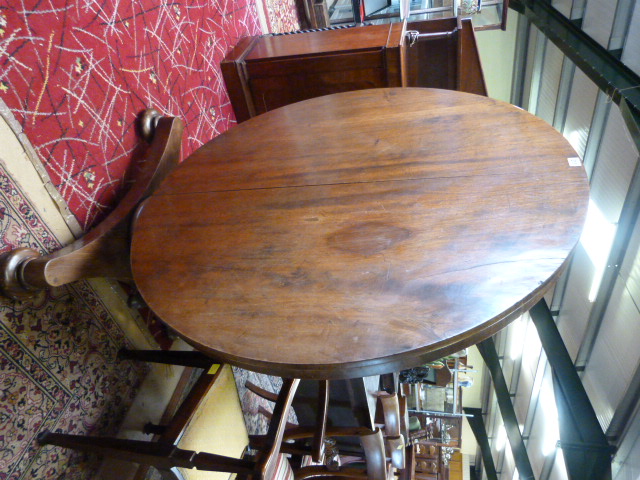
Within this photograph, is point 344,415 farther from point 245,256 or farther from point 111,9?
point 111,9

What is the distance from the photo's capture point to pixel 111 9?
5.40ft

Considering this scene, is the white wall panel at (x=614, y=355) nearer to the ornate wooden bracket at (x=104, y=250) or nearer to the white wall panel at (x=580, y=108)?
the white wall panel at (x=580, y=108)

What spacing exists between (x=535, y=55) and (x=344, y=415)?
16.6ft

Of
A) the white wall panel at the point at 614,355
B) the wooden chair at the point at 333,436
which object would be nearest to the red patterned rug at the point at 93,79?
the wooden chair at the point at 333,436

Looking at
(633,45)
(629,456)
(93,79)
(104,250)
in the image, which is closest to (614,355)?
(629,456)

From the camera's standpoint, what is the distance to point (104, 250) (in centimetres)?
131

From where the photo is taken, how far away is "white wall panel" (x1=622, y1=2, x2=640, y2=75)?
2752mm

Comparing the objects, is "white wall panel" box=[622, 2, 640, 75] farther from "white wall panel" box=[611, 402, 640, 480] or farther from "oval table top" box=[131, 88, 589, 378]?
"white wall panel" box=[611, 402, 640, 480]

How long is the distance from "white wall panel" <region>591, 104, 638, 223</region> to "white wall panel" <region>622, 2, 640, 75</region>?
0.28 metres

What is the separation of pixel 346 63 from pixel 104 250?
1.62m

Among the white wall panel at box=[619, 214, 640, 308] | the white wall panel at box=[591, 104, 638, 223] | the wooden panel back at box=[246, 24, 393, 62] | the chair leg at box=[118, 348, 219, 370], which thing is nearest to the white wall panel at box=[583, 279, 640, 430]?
the white wall panel at box=[619, 214, 640, 308]

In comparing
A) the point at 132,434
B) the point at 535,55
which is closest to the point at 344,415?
the point at 132,434

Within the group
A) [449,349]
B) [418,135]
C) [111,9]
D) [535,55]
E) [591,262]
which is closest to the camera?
[449,349]

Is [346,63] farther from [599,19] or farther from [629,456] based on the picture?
[629,456]
